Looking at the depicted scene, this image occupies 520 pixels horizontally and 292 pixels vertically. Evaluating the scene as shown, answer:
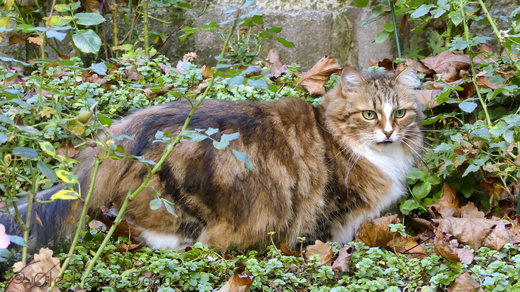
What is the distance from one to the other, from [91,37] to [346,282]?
1401 millimetres

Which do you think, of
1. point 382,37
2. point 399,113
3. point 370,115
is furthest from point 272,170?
point 382,37

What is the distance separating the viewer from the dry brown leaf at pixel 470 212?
4035mm

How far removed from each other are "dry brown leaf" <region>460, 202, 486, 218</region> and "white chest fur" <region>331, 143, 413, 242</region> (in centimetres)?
37

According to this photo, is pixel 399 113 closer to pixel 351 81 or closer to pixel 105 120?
pixel 351 81

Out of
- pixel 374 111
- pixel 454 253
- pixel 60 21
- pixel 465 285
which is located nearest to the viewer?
pixel 60 21

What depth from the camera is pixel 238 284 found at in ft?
8.90

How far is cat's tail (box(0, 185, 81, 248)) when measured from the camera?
123 inches

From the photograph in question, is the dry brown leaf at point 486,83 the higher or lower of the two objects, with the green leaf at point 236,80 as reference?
lower

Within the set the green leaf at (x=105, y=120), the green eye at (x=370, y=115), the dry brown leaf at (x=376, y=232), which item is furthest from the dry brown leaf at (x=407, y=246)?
the green leaf at (x=105, y=120)

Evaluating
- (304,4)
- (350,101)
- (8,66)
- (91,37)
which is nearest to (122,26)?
(8,66)

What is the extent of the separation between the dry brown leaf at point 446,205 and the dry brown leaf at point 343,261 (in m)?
1.16

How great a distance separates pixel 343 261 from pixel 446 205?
1.44m

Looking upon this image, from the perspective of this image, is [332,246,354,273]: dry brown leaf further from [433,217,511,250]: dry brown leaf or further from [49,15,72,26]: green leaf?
[49,15,72,26]: green leaf

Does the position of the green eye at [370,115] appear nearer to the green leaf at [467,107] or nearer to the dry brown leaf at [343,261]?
the green leaf at [467,107]
